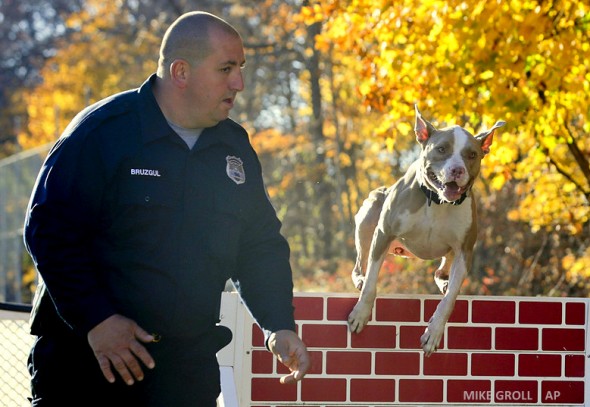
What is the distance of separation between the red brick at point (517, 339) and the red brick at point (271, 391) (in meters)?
1.13

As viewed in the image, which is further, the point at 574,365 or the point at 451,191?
the point at 574,365

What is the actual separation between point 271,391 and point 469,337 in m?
1.06

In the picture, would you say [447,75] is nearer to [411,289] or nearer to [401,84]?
[401,84]

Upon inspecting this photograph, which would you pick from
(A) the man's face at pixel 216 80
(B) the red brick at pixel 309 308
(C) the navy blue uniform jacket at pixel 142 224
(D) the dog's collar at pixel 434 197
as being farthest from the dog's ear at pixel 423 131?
(A) the man's face at pixel 216 80

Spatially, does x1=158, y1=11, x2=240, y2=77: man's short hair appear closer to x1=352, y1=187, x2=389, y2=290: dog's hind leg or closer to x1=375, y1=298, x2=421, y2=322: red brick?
x1=375, y1=298, x2=421, y2=322: red brick

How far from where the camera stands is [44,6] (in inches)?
2371

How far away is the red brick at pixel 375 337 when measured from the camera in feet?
20.9

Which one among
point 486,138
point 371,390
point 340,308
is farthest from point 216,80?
point 371,390

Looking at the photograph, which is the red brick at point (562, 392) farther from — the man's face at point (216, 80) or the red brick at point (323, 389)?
the man's face at point (216, 80)

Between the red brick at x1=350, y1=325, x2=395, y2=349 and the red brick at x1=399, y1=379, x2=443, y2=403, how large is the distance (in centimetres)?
23

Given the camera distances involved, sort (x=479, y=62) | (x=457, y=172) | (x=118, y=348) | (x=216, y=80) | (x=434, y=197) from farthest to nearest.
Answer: (x=479, y=62)
(x=434, y=197)
(x=457, y=172)
(x=216, y=80)
(x=118, y=348)

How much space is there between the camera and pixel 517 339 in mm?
6605

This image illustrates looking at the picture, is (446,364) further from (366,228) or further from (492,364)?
(366,228)

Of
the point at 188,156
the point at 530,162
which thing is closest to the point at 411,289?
the point at 530,162
